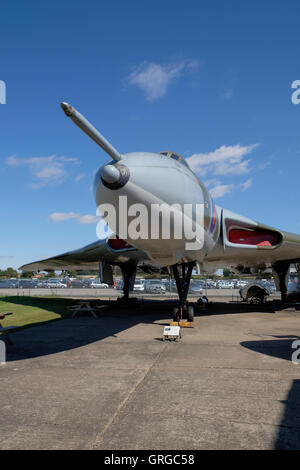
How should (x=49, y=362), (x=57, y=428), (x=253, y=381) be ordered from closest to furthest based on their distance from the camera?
(x=57, y=428)
(x=253, y=381)
(x=49, y=362)

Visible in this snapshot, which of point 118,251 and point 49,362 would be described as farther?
point 118,251

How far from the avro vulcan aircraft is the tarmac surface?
198 cm

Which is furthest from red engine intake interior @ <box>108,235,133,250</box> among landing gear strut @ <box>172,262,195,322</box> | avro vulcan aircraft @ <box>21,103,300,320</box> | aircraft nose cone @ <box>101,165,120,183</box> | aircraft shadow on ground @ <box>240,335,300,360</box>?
aircraft nose cone @ <box>101,165,120,183</box>

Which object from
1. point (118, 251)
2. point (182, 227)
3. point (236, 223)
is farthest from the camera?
point (118, 251)

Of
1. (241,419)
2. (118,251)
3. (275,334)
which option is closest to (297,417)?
(241,419)

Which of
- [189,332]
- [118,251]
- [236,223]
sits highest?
[236,223]

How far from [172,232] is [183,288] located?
11.9 feet

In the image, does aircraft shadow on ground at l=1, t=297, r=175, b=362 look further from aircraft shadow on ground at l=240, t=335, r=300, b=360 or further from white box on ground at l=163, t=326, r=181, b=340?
aircraft shadow on ground at l=240, t=335, r=300, b=360

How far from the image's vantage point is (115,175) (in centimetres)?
450

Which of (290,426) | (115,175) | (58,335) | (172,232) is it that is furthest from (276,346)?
(58,335)

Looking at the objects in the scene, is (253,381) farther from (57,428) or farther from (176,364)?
(57,428)

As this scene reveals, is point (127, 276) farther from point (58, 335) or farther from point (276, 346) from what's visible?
point (276, 346)

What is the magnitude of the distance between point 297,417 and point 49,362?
369 centimetres

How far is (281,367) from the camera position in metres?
4.72
